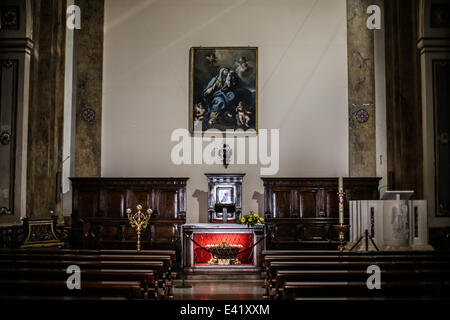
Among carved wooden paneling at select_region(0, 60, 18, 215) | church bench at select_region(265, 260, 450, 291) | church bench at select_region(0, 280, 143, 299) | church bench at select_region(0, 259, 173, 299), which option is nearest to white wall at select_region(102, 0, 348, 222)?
carved wooden paneling at select_region(0, 60, 18, 215)

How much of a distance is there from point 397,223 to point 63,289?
6.62 meters

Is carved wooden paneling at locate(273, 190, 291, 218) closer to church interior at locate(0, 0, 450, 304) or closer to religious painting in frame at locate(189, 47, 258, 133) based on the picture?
church interior at locate(0, 0, 450, 304)

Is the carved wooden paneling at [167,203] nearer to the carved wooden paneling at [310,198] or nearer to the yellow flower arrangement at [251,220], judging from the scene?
the yellow flower arrangement at [251,220]

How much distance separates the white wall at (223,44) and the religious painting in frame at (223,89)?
24cm

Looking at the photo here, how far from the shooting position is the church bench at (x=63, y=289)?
3816 millimetres

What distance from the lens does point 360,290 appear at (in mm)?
3861

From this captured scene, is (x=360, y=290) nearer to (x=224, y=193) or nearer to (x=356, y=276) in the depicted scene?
(x=356, y=276)

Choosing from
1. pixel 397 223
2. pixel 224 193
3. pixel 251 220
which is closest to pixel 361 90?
pixel 224 193

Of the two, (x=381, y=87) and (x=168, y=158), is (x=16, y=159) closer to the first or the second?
(x=168, y=158)

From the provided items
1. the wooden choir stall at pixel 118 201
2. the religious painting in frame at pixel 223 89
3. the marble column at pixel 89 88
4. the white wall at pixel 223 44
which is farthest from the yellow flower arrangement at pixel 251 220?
the marble column at pixel 89 88

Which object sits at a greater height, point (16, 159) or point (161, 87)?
point (161, 87)
